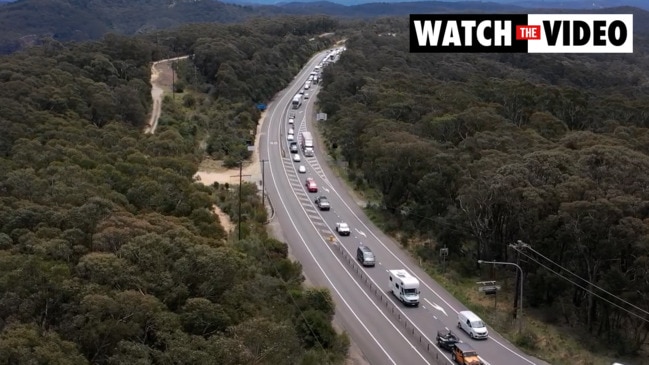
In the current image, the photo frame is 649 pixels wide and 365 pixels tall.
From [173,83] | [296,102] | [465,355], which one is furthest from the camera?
[296,102]

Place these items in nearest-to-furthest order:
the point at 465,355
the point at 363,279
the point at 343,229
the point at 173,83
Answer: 1. the point at 465,355
2. the point at 363,279
3. the point at 343,229
4. the point at 173,83

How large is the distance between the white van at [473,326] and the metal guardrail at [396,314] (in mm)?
2326

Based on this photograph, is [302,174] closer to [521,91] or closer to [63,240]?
[521,91]

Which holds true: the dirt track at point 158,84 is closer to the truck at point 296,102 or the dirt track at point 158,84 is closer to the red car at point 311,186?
the truck at point 296,102

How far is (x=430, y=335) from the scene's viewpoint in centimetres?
3341

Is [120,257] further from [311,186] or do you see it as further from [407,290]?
[311,186]

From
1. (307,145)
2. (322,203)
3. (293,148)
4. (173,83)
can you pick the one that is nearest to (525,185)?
(322,203)

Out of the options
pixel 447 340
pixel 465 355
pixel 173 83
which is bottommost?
pixel 447 340

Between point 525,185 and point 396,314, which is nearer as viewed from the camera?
point 396,314

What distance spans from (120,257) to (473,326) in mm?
18598

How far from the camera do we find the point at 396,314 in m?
36.0

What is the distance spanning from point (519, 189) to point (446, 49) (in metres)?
12.1

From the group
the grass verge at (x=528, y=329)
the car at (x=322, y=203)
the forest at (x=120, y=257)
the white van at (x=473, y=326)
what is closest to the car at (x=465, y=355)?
the white van at (x=473, y=326)

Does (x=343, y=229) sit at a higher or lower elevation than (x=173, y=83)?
lower
